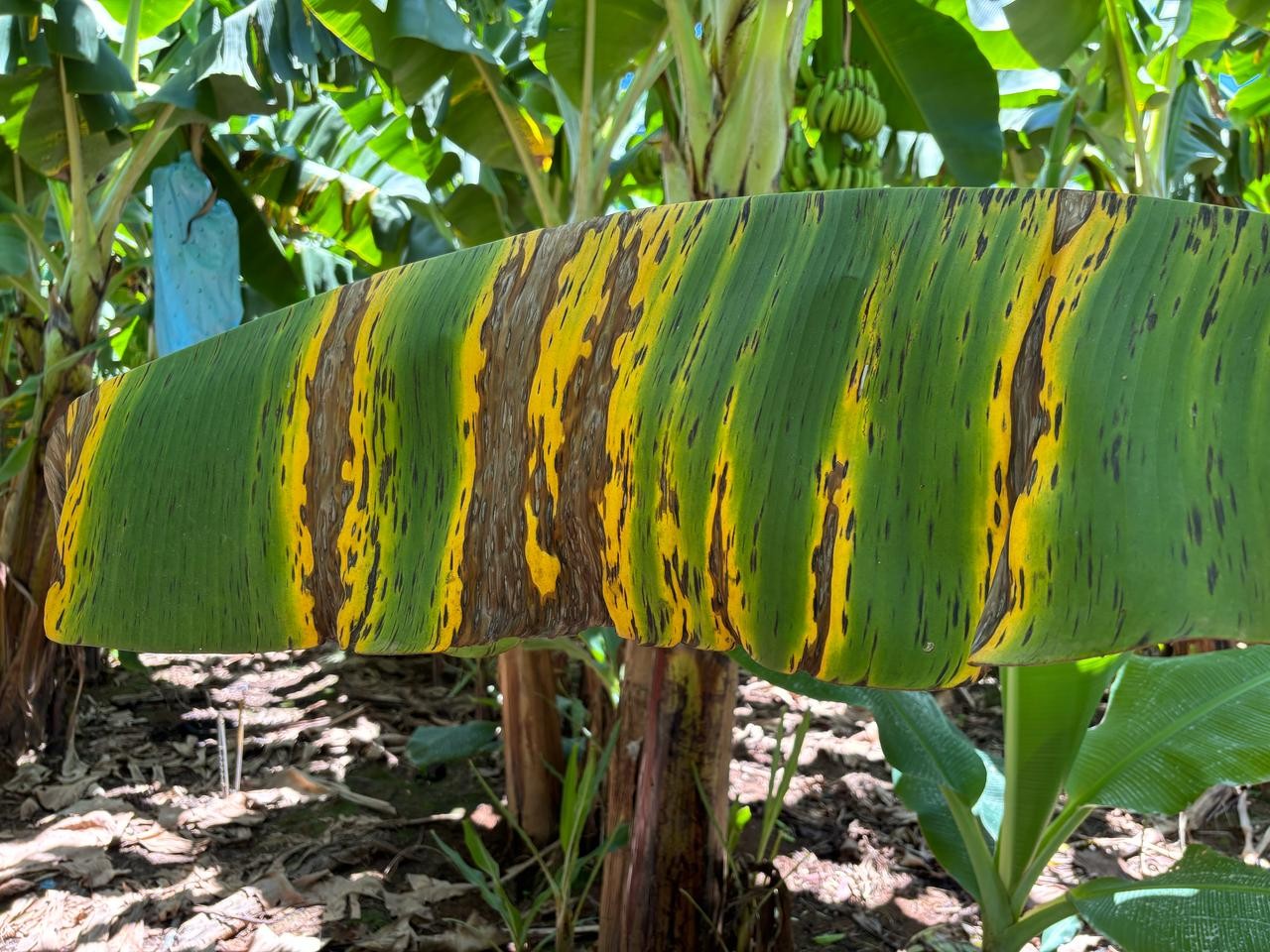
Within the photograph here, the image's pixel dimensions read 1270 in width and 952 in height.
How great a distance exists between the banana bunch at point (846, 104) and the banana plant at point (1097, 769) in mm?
1052

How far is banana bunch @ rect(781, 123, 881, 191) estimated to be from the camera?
1.74 meters

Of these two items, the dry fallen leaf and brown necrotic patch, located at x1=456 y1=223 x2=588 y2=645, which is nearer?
brown necrotic patch, located at x1=456 y1=223 x2=588 y2=645

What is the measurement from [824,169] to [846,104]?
128mm

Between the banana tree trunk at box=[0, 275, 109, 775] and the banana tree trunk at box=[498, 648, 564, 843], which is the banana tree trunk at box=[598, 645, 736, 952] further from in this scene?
the banana tree trunk at box=[0, 275, 109, 775]

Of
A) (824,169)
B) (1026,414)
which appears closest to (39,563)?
(824,169)

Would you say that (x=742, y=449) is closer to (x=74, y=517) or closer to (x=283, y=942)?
Answer: (x=74, y=517)

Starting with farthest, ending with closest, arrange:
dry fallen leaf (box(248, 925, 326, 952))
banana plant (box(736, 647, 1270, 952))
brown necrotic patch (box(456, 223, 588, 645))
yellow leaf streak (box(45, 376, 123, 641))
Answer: dry fallen leaf (box(248, 925, 326, 952)) < banana plant (box(736, 647, 1270, 952)) < yellow leaf streak (box(45, 376, 123, 641)) < brown necrotic patch (box(456, 223, 588, 645))

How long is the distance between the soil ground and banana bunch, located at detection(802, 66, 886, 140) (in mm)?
1181

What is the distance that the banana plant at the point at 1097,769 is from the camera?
1224 millimetres

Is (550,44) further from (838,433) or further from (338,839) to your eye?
(338,839)

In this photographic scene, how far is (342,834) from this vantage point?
218 centimetres

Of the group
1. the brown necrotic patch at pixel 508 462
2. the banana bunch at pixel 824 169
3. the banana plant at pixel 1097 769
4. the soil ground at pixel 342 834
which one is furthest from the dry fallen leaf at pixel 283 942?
the banana bunch at pixel 824 169

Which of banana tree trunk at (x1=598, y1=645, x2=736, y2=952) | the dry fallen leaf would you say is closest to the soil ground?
the dry fallen leaf

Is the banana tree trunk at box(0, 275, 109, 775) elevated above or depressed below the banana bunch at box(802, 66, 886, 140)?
below
